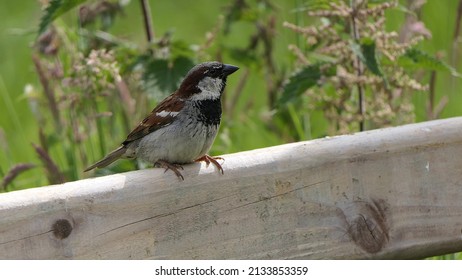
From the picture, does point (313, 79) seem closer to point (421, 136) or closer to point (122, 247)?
point (421, 136)

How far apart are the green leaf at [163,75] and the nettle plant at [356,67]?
0.38 meters

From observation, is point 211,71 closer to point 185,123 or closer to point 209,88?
point 209,88

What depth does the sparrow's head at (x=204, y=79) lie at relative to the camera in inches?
117

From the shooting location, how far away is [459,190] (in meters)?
2.49

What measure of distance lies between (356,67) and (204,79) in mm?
581

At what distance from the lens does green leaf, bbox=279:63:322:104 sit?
10.3 ft

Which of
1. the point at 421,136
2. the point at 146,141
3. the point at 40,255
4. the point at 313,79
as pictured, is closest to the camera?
the point at 40,255

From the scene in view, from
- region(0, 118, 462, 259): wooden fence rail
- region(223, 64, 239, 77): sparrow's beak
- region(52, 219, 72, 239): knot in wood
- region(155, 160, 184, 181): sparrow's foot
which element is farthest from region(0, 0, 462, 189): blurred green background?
region(52, 219, 72, 239): knot in wood

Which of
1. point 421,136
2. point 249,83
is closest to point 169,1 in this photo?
point 249,83

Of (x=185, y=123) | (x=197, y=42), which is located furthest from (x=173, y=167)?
(x=197, y=42)

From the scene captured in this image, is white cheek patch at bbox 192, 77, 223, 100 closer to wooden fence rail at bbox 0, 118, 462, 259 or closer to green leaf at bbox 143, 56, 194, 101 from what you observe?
green leaf at bbox 143, 56, 194, 101

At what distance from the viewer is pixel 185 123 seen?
2914 millimetres

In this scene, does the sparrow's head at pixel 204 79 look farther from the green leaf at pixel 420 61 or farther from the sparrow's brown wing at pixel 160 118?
the green leaf at pixel 420 61

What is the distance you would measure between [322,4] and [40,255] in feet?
4.71
